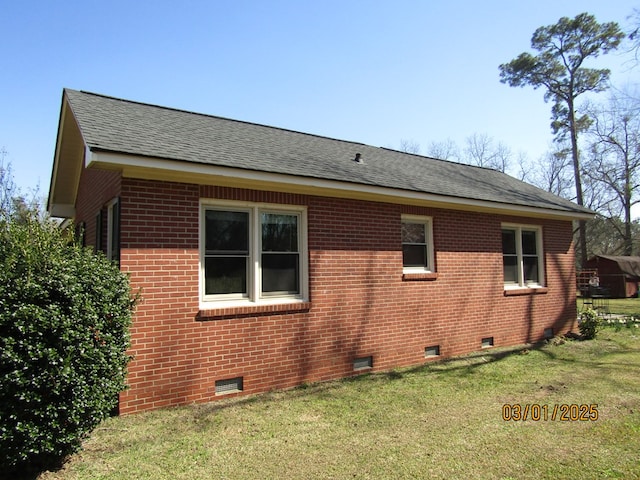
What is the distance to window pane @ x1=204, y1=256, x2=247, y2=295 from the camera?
602 cm

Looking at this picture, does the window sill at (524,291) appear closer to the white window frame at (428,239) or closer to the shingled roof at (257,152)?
the shingled roof at (257,152)

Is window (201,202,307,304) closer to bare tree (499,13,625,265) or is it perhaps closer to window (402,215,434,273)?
window (402,215,434,273)

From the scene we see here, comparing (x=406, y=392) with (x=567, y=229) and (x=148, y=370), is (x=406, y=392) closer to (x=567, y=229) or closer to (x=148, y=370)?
(x=148, y=370)

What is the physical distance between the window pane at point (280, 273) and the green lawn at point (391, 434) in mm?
1552

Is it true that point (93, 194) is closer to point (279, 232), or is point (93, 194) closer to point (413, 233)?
point (279, 232)

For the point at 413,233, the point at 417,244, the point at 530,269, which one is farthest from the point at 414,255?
the point at 530,269

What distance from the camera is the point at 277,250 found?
21.7ft

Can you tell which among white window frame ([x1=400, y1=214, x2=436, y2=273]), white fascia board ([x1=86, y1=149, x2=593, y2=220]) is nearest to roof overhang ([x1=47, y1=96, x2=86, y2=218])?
white fascia board ([x1=86, y1=149, x2=593, y2=220])

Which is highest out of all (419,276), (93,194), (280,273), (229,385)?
(93,194)

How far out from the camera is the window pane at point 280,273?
21.3ft

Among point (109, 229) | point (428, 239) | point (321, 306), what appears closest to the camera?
point (109, 229)

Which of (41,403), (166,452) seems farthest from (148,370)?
(41,403)

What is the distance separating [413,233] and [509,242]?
3335mm

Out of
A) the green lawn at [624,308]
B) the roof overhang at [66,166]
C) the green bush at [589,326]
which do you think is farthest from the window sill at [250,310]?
the green lawn at [624,308]
